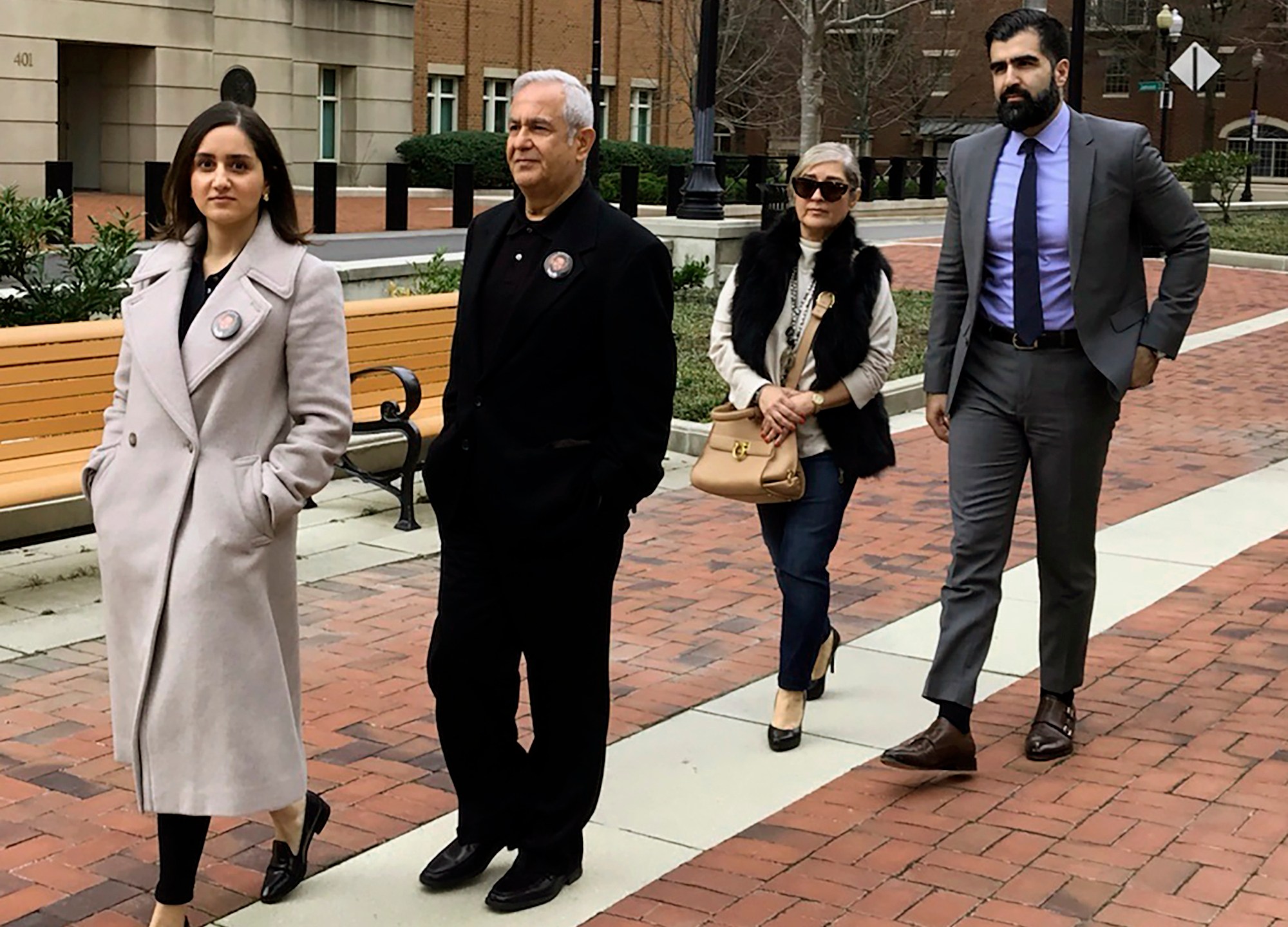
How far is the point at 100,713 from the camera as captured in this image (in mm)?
6113

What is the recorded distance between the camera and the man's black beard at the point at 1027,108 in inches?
215

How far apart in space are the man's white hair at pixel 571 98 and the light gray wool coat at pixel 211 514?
0.69 m

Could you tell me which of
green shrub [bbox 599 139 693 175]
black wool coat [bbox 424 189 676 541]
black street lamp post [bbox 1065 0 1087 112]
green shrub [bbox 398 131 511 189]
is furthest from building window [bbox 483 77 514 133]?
black wool coat [bbox 424 189 676 541]

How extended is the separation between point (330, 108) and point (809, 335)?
120 feet

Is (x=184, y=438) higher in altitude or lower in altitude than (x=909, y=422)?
higher

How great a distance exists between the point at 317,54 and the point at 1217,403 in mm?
28774

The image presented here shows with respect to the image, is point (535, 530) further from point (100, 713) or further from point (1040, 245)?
point (100, 713)

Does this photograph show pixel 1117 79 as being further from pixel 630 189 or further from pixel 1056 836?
pixel 1056 836

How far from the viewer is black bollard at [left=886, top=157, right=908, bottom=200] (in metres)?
41.2

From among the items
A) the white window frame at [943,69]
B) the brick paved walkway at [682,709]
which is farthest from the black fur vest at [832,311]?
the white window frame at [943,69]

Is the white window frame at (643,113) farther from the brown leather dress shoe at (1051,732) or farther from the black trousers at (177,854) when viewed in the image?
the black trousers at (177,854)

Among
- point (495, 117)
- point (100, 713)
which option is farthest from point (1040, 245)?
point (495, 117)

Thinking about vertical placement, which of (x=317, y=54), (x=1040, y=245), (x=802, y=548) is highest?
(x=317, y=54)

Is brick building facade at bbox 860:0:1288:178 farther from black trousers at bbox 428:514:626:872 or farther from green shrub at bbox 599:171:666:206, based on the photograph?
black trousers at bbox 428:514:626:872
